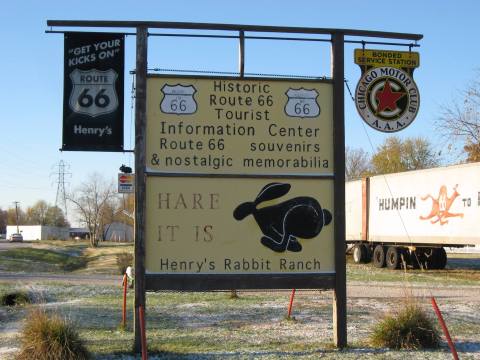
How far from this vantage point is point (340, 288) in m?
8.73

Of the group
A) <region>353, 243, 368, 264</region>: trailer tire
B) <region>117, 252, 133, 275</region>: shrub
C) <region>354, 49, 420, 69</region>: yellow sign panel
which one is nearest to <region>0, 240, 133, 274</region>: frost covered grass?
<region>117, 252, 133, 275</region>: shrub

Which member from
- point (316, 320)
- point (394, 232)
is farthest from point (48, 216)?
point (316, 320)

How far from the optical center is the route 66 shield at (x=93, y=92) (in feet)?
28.2

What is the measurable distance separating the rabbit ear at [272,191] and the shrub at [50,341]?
2.94 meters

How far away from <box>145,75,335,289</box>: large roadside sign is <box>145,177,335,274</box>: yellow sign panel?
0.04 feet

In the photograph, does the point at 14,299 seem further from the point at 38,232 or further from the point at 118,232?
the point at 118,232

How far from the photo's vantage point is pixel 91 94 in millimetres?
8594

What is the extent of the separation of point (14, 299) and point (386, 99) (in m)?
9.72

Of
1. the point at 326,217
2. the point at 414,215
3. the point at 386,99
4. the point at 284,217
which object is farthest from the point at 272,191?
the point at 414,215

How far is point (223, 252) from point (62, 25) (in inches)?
147

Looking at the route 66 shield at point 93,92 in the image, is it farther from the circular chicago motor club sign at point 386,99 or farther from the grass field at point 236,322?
the circular chicago motor club sign at point 386,99

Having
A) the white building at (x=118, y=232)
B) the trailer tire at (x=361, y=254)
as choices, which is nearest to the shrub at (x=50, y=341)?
the trailer tire at (x=361, y=254)

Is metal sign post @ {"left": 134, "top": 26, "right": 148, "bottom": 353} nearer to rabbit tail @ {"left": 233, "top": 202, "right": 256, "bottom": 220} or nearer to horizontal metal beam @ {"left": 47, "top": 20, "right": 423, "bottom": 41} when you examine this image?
horizontal metal beam @ {"left": 47, "top": 20, "right": 423, "bottom": 41}

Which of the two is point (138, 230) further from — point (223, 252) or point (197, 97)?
point (197, 97)
